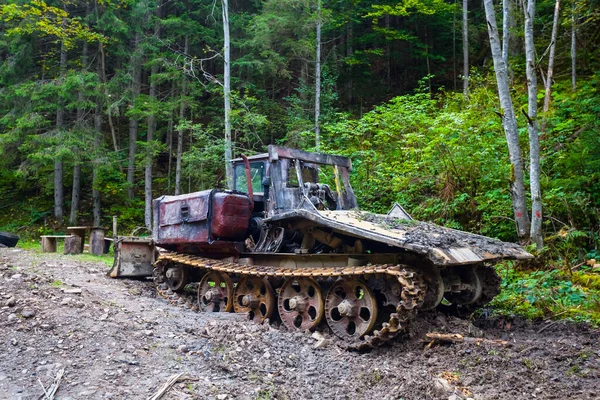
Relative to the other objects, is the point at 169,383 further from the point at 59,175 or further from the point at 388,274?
the point at 59,175

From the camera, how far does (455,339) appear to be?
17.2ft

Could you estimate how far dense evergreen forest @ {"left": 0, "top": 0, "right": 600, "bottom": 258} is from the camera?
1005 centimetres

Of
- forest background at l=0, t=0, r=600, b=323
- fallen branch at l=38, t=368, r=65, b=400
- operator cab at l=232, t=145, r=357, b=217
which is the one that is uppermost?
forest background at l=0, t=0, r=600, b=323

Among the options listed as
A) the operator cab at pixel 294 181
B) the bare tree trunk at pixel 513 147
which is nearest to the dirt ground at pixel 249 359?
the operator cab at pixel 294 181

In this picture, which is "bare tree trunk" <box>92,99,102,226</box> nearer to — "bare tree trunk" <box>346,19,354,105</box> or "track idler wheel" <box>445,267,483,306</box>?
"bare tree trunk" <box>346,19,354,105</box>

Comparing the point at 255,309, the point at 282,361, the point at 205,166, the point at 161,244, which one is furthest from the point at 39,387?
the point at 205,166

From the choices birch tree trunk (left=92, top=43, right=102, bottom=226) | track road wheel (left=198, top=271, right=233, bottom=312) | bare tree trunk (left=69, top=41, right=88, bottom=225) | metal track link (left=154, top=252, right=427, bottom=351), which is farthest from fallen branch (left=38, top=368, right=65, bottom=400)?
bare tree trunk (left=69, top=41, right=88, bottom=225)

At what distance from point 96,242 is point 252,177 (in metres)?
8.07

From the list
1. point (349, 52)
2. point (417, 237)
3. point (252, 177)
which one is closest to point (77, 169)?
point (349, 52)

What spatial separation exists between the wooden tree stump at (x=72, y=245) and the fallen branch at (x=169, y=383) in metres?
11.0

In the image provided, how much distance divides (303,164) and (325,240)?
70.8 inches

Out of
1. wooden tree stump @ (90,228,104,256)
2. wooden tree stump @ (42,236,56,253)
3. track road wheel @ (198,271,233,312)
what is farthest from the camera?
wooden tree stump @ (42,236,56,253)

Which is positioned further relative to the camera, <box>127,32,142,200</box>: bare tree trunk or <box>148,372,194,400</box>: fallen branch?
<box>127,32,142,200</box>: bare tree trunk

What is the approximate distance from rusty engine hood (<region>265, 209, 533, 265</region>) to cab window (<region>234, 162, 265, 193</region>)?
1194 millimetres
